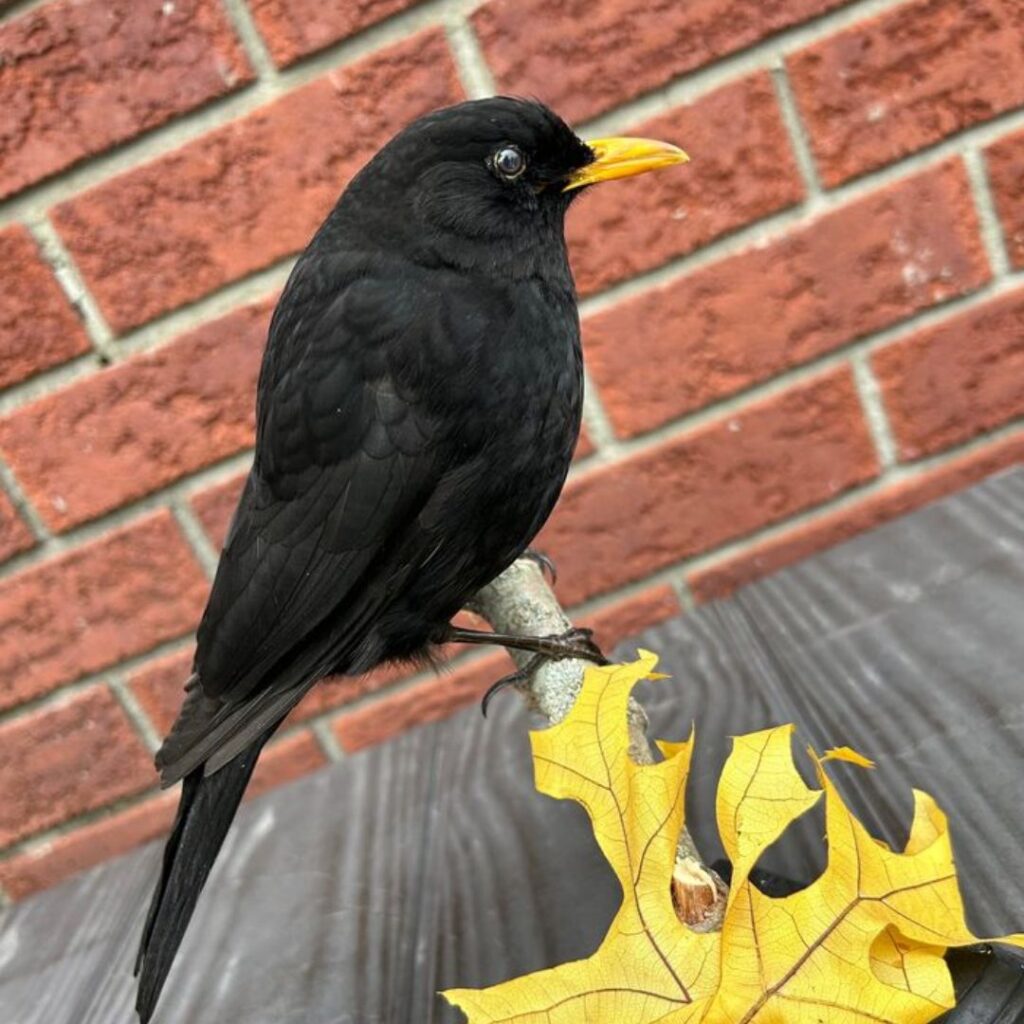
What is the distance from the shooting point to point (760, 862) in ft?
2.62

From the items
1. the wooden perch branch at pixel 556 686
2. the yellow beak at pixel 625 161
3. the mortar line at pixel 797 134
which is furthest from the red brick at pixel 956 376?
the wooden perch branch at pixel 556 686

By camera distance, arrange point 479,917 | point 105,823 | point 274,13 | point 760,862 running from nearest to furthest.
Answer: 1. point 760,862
2. point 479,917
3. point 274,13
4. point 105,823

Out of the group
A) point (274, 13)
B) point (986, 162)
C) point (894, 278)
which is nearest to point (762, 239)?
point (894, 278)

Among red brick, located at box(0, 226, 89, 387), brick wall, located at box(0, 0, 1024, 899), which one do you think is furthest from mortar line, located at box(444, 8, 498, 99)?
red brick, located at box(0, 226, 89, 387)

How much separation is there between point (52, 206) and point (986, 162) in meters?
1.17

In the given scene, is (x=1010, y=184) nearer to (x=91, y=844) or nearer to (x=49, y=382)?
(x=49, y=382)

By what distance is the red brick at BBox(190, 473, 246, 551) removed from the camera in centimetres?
136

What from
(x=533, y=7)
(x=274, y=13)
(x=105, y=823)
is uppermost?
(x=274, y=13)

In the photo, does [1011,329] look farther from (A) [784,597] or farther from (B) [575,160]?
(B) [575,160]

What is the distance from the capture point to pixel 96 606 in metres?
1.39

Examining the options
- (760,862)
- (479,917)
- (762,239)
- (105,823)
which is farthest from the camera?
(105,823)

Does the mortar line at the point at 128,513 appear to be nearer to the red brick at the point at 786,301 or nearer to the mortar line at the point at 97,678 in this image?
the mortar line at the point at 97,678

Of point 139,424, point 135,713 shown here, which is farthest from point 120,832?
point 139,424

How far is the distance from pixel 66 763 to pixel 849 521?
1165 mm
